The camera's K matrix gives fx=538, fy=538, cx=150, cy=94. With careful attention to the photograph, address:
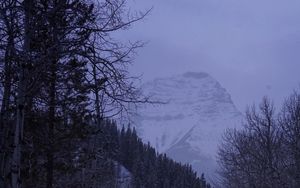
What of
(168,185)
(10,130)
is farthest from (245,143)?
(168,185)

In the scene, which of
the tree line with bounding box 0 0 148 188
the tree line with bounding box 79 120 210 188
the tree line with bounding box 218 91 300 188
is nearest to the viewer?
the tree line with bounding box 0 0 148 188

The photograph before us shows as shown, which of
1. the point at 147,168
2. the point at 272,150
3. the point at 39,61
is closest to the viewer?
the point at 39,61

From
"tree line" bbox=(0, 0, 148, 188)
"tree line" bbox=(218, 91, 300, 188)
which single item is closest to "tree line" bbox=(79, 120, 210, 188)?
"tree line" bbox=(218, 91, 300, 188)

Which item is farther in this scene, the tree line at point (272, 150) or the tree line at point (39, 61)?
the tree line at point (272, 150)

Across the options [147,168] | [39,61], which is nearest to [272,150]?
[39,61]

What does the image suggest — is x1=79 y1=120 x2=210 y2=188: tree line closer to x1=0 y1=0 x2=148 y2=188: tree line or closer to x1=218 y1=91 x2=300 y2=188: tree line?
x1=218 y1=91 x2=300 y2=188: tree line

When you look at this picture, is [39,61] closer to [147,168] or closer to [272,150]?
[272,150]

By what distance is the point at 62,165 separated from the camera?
16531 mm

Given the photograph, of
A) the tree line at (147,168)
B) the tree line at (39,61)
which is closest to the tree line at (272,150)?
the tree line at (39,61)

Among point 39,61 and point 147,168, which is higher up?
point 147,168

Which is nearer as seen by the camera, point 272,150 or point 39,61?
point 39,61

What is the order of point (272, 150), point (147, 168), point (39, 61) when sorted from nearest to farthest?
point (39, 61) < point (272, 150) < point (147, 168)

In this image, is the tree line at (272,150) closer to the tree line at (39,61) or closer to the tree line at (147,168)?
the tree line at (39,61)

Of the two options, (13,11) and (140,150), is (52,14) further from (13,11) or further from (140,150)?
(140,150)
